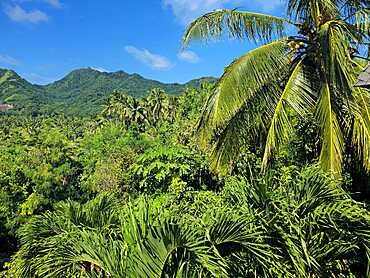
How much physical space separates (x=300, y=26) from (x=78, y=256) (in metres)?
5.33

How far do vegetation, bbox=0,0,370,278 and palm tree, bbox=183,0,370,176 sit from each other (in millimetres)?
20

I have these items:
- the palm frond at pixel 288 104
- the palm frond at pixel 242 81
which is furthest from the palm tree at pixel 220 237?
the palm frond at pixel 242 81

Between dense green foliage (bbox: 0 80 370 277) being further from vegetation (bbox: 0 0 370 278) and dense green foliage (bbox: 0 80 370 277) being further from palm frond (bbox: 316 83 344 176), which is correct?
palm frond (bbox: 316 83 344 176)

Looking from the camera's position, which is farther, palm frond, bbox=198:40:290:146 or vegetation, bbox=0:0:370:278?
palm frond, bbox=198:40:290:146

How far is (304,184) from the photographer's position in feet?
14.7

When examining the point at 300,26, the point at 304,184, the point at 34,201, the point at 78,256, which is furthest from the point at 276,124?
the point at 34,201

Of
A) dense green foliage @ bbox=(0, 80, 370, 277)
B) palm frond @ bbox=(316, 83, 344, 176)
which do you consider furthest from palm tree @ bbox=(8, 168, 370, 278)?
palm frond @ bbox=(316, 83, 344, 176)

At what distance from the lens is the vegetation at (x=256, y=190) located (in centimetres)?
352

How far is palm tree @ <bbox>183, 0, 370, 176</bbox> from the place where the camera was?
552 centimetres

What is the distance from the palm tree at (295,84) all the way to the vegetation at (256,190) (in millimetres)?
20

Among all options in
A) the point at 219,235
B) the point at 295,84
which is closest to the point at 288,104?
the point at 295,84

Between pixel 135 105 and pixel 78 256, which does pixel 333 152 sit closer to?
pixel 78 256

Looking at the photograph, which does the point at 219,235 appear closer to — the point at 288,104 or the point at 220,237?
the point at 220,237

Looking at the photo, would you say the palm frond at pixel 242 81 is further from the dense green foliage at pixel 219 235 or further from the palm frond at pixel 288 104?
the dense green foliage at pixel 219 235
